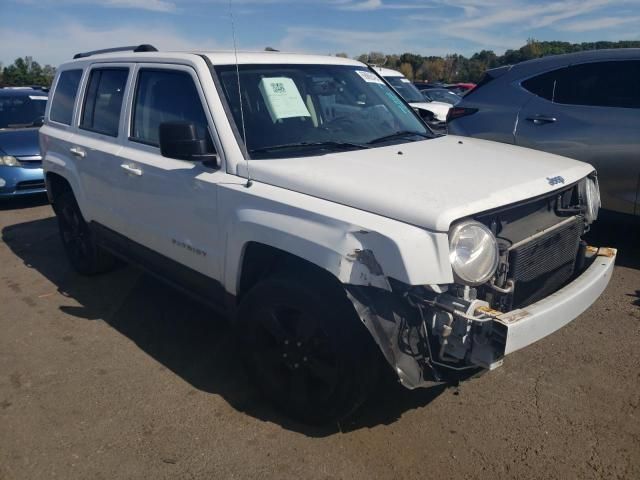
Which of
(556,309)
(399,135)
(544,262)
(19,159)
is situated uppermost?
(399,135)

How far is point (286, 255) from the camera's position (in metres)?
2.95

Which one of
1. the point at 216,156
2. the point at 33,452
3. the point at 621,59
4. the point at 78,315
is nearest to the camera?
the point at 33,452

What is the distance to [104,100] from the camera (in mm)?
4371

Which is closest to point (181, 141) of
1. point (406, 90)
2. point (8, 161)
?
point (8, 161)

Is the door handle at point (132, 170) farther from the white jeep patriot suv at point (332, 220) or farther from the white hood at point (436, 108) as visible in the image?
the white hood at point (436, 108)

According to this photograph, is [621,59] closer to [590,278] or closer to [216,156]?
[590,278]

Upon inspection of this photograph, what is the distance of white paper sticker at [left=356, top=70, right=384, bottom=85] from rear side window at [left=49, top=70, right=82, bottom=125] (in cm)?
241

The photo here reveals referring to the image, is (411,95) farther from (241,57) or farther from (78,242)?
(241,57)

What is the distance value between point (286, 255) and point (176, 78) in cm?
144

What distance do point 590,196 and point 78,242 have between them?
427 cm

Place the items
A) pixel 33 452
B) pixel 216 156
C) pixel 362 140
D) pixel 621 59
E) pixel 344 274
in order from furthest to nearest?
1. pixel 621 59
2. pixel 362 140
3. pixel 216 156
4. pixel 33 452
5. pixel 344 274

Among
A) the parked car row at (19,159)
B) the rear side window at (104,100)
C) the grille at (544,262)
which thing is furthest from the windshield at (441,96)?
the grille at (544,262)

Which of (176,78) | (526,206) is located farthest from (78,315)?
(526,206)

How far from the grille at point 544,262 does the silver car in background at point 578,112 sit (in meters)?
2.08
